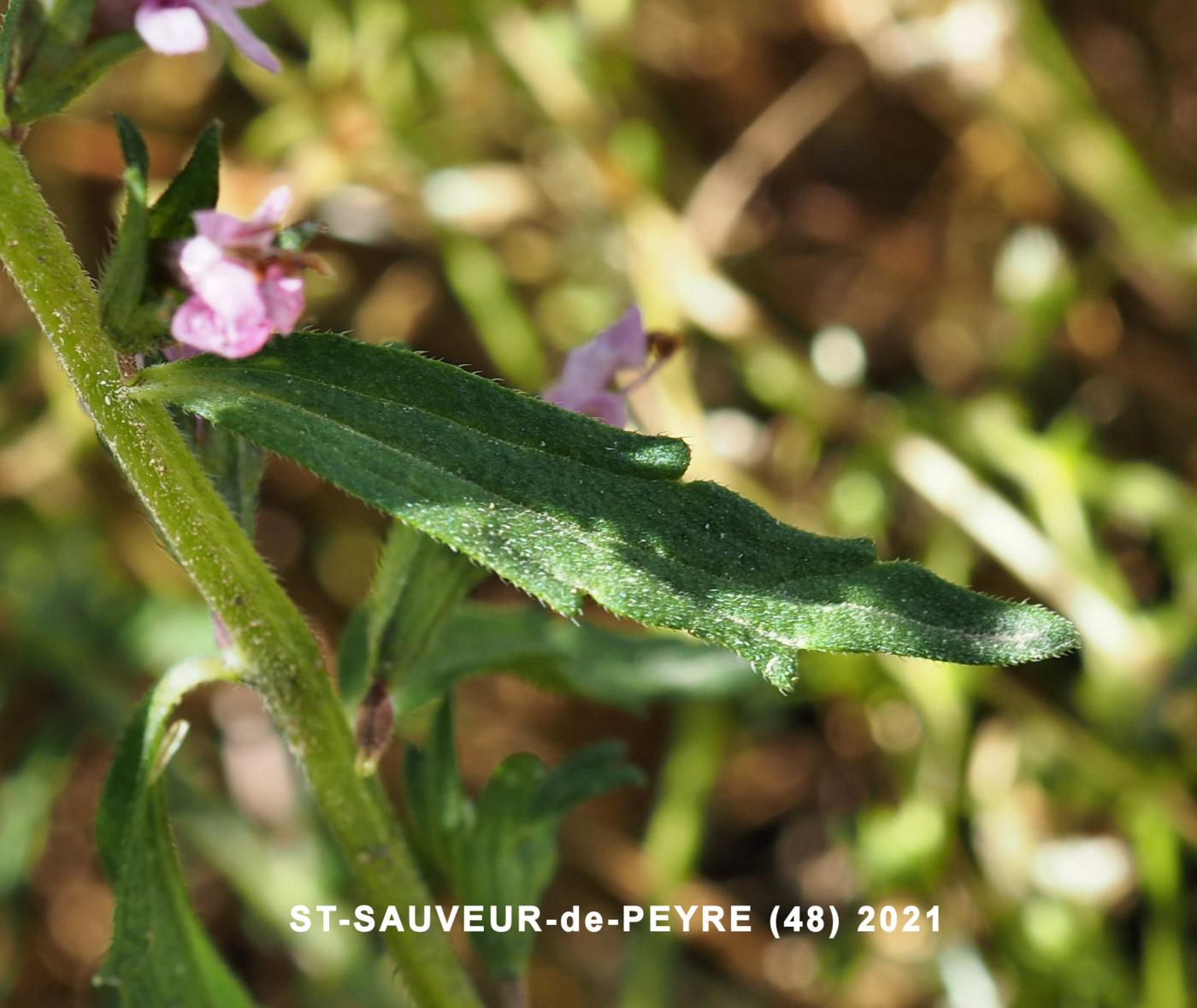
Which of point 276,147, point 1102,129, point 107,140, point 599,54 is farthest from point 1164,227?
point 107,140

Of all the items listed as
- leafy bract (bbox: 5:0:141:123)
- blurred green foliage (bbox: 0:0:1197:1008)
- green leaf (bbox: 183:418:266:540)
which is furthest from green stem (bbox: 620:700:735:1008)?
leafy bract (bbox: 5:0:141:123)

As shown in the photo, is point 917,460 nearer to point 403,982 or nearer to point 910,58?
point 910,58

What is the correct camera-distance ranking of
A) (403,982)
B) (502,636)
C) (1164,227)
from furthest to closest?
(1164,227)
(502,636)
(403,982)

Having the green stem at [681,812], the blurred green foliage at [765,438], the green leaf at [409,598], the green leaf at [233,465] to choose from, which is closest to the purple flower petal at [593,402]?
the green leaf at [409,598]

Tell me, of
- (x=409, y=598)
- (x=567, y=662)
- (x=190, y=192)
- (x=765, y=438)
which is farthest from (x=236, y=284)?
(x=765, y=438)

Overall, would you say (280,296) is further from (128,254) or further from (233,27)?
(233,27)

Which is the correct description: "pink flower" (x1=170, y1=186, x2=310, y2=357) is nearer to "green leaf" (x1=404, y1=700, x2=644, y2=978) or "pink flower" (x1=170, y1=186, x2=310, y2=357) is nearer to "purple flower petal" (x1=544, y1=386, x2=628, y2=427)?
"purple flower petal" (x1=544, y1=386, x2=628, y2=427)

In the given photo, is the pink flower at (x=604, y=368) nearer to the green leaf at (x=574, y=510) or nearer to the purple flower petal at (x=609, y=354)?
the purple flower petal at (x=609, y=354)
